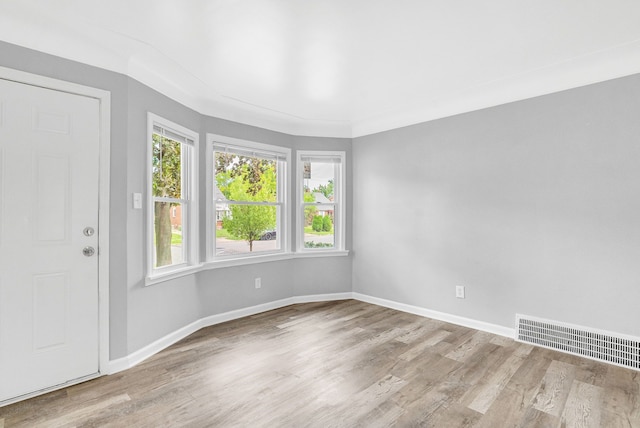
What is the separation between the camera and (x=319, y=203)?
15.1 feet

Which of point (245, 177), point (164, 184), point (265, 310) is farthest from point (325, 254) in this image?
point (164, 184)

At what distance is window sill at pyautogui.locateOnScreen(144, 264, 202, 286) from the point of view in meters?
2.80

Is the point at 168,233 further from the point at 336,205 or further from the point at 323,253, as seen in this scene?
the point at 336,205

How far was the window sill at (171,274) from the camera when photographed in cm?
280

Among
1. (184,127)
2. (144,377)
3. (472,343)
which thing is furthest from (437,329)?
(184,127)

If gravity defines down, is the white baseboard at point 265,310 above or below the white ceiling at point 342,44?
below

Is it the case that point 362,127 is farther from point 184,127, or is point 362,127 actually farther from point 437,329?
point 437,329

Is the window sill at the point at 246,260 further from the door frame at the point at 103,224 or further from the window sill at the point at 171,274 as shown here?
the door frame at the point at 103,224

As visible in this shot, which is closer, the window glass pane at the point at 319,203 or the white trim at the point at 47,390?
the white trim at the point at 47,390

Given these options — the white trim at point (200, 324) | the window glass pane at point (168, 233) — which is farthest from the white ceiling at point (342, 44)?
the white trim at point (200, 324)

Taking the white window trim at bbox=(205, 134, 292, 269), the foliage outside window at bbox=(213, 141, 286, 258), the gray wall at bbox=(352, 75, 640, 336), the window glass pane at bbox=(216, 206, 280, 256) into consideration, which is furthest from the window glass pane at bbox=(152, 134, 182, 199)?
the gray wall at bbox=(352, 75, 640, 336)

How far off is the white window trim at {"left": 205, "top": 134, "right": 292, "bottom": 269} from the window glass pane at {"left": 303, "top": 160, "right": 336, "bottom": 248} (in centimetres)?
30

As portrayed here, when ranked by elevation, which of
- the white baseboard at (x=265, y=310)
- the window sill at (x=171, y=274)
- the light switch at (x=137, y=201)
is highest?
the light switch at (x=137, y=201)

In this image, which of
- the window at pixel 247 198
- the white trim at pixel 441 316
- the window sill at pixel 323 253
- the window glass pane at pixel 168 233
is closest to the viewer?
the window glass pane at pixel 168 233
